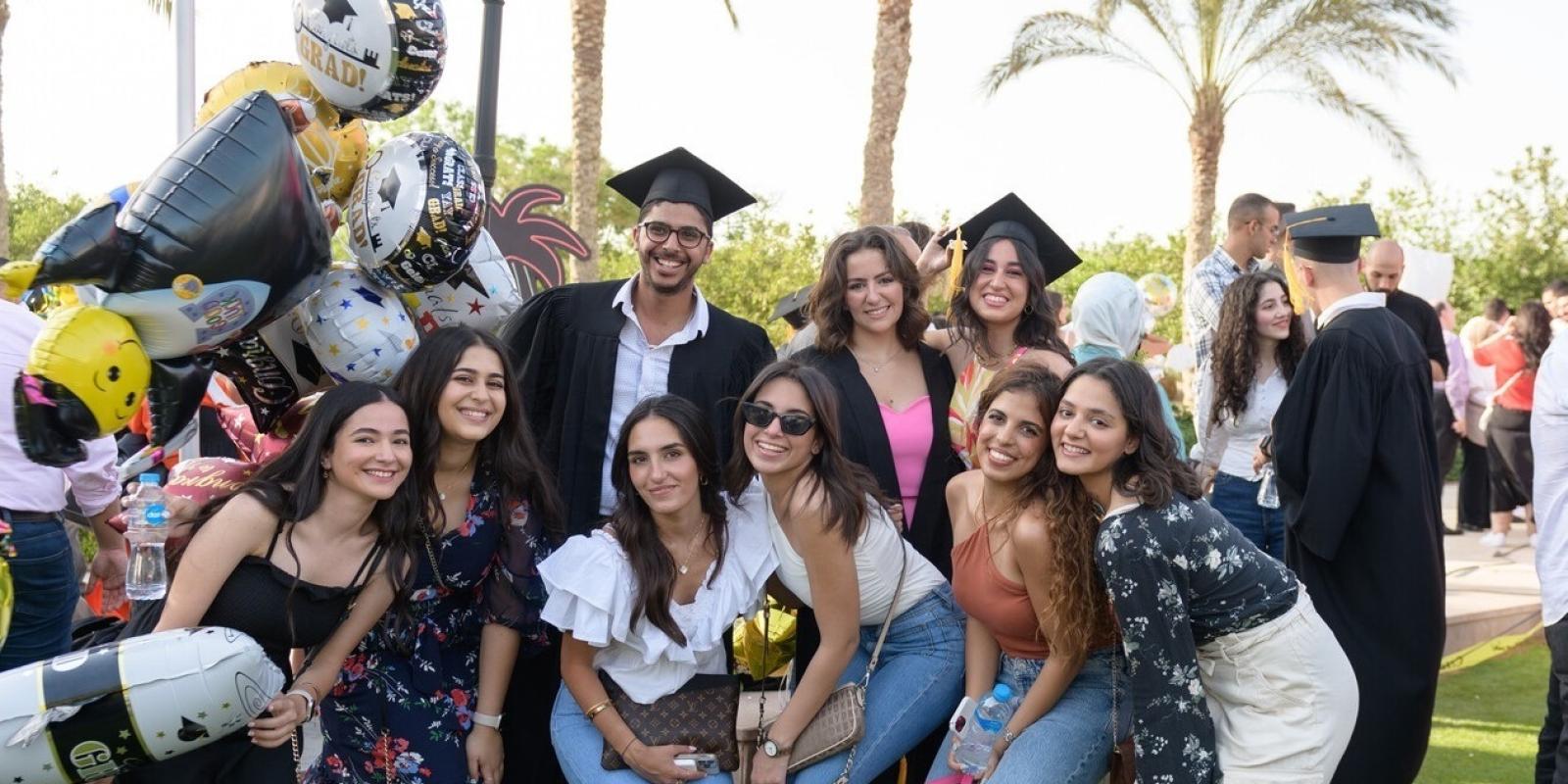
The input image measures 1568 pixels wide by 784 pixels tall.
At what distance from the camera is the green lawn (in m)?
5.18

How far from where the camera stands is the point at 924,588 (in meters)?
3.71

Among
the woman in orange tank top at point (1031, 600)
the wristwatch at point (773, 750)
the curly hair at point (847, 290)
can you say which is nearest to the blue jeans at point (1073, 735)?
the woman in orange tank top at point (1031, 600)

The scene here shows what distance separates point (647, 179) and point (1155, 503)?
2.09 metres

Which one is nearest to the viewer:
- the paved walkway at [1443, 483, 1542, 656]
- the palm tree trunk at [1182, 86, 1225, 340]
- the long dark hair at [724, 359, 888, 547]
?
the long dark hair at [724, 359, 888, 547]

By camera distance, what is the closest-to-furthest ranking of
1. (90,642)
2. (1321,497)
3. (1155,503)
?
(1155,503) < (90,642) < (1321,497)

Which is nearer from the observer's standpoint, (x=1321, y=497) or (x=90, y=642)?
(x=90, y=642)

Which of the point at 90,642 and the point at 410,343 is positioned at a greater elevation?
the point at 410,343

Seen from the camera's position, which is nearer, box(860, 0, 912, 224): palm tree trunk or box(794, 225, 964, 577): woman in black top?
box(794, 225, 964, 577): woman in black top

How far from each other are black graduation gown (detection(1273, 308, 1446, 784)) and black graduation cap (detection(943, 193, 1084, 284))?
0.91m

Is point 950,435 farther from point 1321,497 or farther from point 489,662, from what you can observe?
point 489,662

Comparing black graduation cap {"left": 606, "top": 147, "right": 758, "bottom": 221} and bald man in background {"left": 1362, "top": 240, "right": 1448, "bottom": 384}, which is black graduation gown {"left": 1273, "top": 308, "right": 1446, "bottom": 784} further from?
bald man in background {"left": 1362, "top": 240, "right": 1448, "bottom": 384}

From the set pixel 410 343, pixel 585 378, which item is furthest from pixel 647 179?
pixel 410 343

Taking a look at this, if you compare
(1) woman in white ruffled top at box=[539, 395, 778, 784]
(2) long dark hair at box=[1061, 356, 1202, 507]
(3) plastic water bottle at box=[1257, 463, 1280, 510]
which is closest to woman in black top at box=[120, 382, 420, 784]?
(1) woman in white ruffled top at box=[539, 395, 778, 784]

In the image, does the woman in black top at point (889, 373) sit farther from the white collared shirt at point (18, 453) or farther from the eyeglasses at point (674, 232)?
the white collared shirt at point (18, 453)
